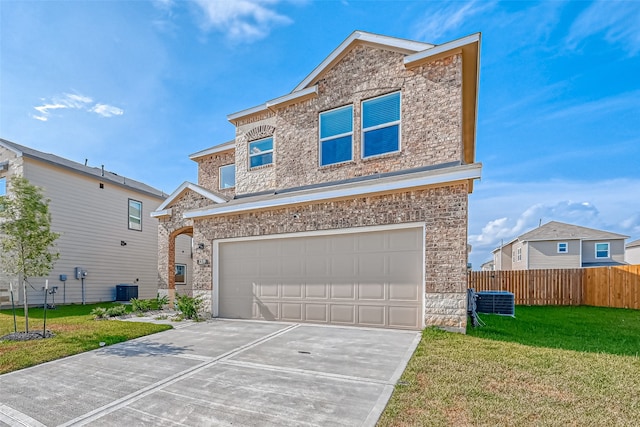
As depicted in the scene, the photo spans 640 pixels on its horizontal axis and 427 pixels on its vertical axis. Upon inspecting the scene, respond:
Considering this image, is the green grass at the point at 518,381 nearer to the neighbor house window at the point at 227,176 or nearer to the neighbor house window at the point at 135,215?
the neighbor house window at the point at 227,176

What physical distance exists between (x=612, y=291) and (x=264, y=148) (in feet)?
51.1

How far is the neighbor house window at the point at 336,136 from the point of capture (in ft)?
31.0

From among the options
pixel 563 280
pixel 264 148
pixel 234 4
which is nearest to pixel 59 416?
pixel 264 148

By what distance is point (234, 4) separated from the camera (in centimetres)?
907

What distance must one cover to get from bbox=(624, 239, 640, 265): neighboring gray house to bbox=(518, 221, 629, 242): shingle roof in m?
5.11

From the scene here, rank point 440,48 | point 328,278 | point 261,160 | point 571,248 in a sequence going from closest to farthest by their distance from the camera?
point 440,48 < point 328,278 < point 261,160 < point 571,248

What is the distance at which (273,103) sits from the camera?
34.8 ft

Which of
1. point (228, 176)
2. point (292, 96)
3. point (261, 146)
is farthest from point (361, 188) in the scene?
point (228, 176)

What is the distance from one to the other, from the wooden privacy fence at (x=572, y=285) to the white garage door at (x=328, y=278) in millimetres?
Result: 8271

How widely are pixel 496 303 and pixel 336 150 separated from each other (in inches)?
268

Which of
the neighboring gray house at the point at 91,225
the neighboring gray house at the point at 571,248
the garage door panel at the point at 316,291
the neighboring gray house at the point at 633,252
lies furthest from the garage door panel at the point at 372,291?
the neighboring gray house at the point at 633,252

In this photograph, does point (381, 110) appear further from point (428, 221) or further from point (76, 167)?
point (76, 167)

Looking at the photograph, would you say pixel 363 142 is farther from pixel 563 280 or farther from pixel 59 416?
pixel 563 280

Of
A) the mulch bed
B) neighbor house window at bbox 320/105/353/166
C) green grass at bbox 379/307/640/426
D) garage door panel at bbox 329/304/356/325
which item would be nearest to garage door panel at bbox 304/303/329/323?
garage door panel at bbox 329/304/356/325
